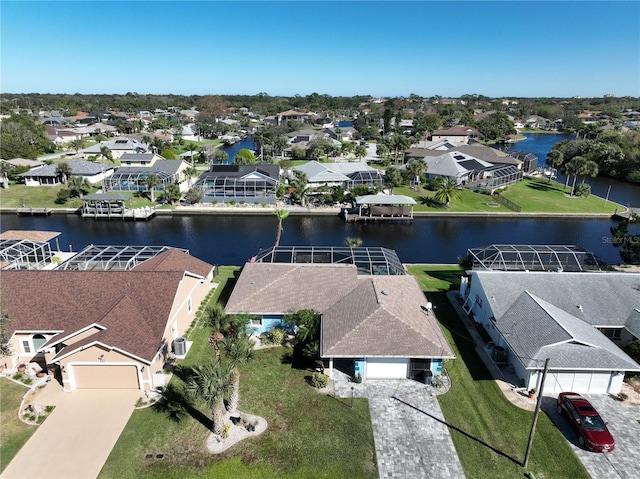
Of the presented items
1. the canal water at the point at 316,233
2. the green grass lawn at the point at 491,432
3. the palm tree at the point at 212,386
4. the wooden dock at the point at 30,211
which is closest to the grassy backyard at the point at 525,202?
the canal water at the point at 316,233

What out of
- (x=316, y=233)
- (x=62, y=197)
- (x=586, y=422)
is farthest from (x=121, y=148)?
(x=586, y=422)

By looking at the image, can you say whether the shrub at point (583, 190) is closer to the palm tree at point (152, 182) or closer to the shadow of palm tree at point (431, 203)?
the shadow of palm tree at point (431, 203)

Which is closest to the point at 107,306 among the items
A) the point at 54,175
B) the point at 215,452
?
the point at 215,452

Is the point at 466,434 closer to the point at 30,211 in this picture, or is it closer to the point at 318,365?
the point at 318,365

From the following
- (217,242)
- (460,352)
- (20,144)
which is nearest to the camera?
(460,352)

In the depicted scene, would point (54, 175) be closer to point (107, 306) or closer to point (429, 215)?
point (107, 306)

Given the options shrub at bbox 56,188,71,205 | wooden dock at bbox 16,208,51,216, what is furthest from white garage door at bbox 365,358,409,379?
shrub at bbox 56,188,71,205
